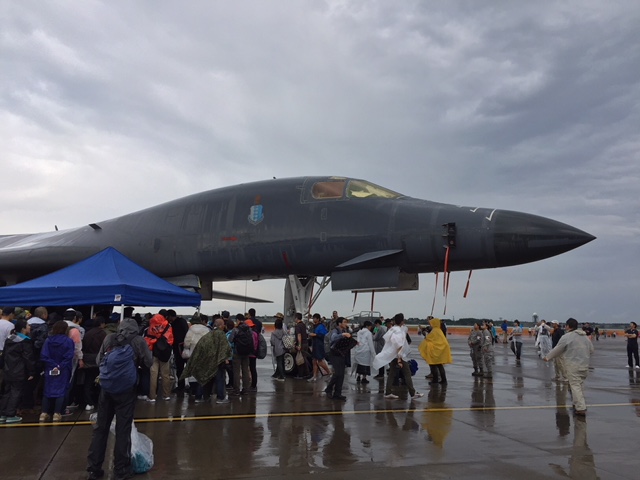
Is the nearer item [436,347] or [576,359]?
[576,359]

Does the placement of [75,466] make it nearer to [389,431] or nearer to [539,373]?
[389,431]

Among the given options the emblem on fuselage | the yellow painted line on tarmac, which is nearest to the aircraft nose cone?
the yellow painted line on tarmac

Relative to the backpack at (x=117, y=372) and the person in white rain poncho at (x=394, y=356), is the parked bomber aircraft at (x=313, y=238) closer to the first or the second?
the person in white rain poncho at (x=394, y=356)

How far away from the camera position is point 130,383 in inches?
197

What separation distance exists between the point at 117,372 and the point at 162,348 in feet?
13.3

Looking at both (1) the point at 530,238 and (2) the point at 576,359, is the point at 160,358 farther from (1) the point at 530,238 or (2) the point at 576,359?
(1) the point at 530,238

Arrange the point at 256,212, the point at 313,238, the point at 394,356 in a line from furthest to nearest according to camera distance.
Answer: the point at 256,212
the point at 313,238
the point at 394,356

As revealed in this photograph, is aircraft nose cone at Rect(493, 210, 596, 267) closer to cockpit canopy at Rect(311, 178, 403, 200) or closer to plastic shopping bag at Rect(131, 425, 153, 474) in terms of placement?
cockpit canopy at Rect(311, 178, 403, 200)

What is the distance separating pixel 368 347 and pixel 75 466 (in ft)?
23.5

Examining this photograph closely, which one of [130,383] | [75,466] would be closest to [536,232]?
[130,383]

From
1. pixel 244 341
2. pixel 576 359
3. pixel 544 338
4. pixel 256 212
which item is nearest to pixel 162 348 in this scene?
pixel 244 341

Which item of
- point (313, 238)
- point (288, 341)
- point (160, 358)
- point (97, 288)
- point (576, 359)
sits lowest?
point (160, 358)

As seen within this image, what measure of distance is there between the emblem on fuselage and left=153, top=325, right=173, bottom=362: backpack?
4188 millimetres

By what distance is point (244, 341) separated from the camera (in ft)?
31.7
